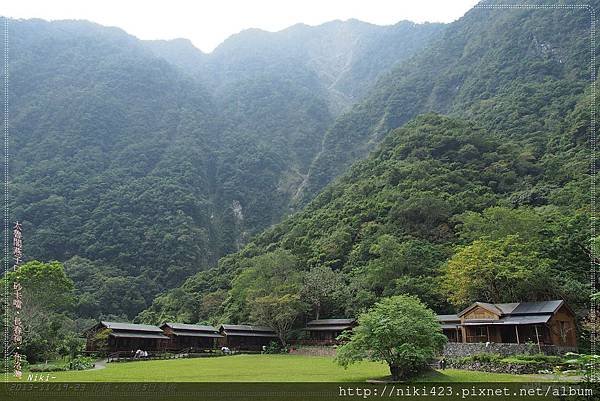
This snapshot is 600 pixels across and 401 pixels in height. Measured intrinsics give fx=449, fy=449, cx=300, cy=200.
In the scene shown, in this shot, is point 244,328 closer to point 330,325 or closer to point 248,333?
point 248,333

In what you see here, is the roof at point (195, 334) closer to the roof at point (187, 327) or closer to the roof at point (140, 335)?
the roof at point (187, 327)

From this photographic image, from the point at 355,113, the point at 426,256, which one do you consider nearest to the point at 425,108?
the point at 355,113

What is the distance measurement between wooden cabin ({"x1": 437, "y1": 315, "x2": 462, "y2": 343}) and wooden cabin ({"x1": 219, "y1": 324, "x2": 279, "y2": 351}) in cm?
2090

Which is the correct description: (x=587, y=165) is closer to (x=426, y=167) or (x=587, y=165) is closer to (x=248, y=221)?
(x=426, y=167)

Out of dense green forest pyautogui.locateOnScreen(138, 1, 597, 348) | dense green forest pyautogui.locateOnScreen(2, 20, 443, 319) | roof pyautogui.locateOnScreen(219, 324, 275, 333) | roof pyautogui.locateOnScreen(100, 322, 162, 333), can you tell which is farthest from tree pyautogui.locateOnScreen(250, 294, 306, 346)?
dense green forest pyautogui.locateOnScreen(2, 20, 443, 319)

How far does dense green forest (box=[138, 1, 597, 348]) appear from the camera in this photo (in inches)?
1501

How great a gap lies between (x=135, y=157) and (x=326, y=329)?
3608 inches

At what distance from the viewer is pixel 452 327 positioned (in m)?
36.0

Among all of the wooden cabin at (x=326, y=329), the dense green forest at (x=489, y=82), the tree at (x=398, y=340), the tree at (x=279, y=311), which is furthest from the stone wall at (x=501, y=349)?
the dense green forest at (x=489, y=82)

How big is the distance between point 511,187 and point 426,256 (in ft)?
73.8

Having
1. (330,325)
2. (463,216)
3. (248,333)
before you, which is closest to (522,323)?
(330,325)

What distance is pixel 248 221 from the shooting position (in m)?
126

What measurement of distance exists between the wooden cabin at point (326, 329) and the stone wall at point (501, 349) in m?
16.1

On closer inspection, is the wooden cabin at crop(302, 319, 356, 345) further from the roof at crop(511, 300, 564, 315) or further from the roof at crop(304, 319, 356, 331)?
the roof at crop(511, 300, 564, 315)
